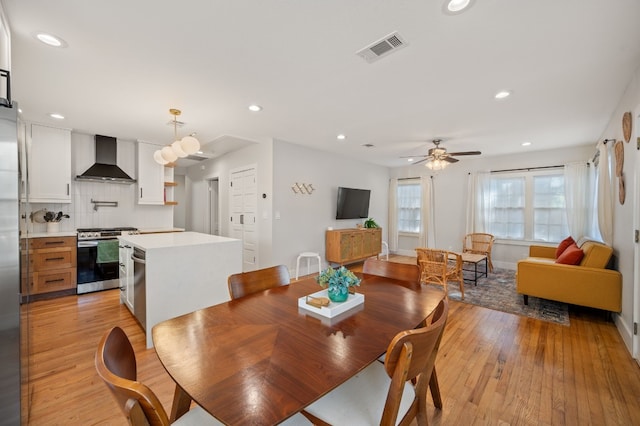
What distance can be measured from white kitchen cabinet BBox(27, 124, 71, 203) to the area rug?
6109 mm

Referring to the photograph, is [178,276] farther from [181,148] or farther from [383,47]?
[383,47]

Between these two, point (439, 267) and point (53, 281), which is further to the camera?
point (439, 267)

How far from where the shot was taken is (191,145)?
2.98 metres

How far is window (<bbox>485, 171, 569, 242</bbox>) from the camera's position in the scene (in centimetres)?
539

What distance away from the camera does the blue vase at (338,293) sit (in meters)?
1.48

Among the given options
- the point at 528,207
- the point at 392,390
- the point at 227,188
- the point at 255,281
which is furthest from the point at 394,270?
the point at 528,207

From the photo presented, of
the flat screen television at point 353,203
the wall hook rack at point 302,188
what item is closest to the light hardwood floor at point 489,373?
the wall hook rack at point 302,188

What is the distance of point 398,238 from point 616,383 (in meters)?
5.59

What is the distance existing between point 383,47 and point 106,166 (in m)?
4.90

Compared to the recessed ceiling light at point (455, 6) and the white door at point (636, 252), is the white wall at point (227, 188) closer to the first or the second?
the recessed ceiling light at point (455, 6)

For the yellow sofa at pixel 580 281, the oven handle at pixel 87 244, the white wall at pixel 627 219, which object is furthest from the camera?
the oven handle at pixel 87 244

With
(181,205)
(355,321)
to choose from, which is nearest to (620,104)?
(355,321)

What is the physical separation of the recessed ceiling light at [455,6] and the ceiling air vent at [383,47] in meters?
0.33

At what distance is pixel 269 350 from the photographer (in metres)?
1.03
